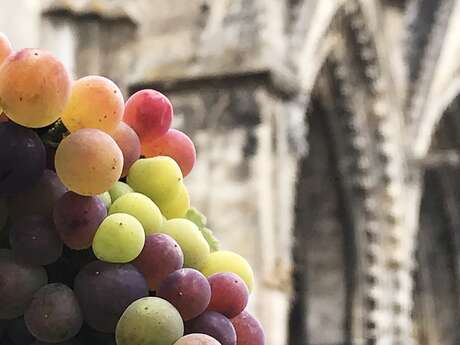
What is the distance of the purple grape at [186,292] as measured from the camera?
1006 mm

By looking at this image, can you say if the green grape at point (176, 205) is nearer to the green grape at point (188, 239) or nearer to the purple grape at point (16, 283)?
the green grape at point (188, 239)

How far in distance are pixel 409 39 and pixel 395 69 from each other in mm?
566

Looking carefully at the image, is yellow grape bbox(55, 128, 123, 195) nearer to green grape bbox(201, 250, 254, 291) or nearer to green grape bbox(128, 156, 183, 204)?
green grape bbox(128, 156, 183, 204)

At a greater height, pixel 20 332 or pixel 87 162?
pixel 87 162

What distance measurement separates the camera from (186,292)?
1005 millimetres

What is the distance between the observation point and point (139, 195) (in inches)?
41.4

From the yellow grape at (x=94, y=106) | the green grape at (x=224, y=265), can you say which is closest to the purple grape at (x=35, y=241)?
the yellow grape at (x=94, y=106)

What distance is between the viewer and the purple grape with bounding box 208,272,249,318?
1088 millimetres

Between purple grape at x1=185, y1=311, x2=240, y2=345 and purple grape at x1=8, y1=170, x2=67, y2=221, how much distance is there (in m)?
0.19

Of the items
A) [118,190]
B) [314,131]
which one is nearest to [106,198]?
→ [118,190]

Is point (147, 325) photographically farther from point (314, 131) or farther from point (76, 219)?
point (314, 131)

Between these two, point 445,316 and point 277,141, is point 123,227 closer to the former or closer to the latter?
point 277,141

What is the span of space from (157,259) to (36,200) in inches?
5.4

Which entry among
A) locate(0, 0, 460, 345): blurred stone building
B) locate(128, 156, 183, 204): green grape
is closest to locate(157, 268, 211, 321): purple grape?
locate(128, 156, 183, 204): green grape
